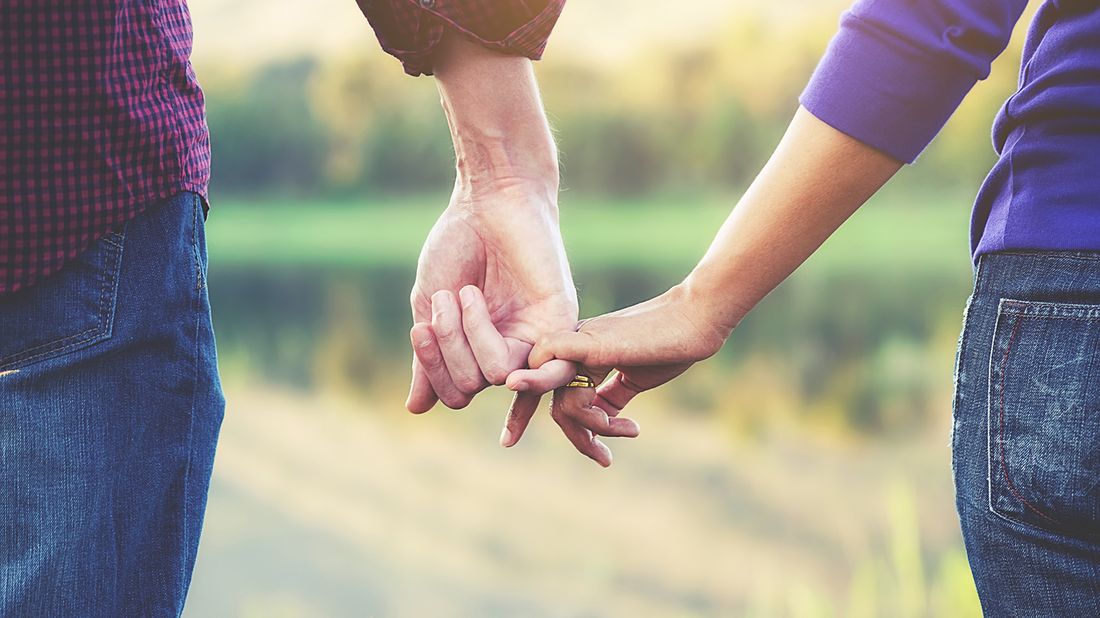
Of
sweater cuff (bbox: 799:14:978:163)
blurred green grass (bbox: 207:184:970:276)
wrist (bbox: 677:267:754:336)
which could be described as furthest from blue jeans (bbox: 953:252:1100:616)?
blurred green grass (bbox: 207:184:970:276)

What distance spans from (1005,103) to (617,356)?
0.53 metres

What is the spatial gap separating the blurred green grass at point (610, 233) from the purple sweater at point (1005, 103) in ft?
29.4

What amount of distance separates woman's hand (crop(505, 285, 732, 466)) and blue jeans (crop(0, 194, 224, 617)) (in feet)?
1.30

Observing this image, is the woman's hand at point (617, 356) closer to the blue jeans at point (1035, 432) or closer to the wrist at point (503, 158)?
the wrist at point (503, 158)

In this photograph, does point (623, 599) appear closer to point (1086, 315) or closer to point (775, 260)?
point (775, 260)

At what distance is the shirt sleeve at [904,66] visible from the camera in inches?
30.4

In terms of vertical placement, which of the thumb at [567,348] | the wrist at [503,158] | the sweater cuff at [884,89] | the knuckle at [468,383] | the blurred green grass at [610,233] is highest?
the sweater cuff at [884,89]

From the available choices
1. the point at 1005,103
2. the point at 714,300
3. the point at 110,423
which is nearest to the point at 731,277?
the point at 714,300

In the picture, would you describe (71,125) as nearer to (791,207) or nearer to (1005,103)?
(791,207)

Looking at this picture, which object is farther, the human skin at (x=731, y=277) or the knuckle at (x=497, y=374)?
the knuckle at (x=497, y=374)

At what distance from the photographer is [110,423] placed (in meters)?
0.89

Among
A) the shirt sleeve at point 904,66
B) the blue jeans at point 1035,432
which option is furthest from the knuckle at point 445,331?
the blue jeans at point 1035,432

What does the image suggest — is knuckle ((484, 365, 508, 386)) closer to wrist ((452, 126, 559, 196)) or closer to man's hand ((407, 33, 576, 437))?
man's hand ((407, 33, 576, 437))

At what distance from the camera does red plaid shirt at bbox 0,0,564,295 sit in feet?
2.72
